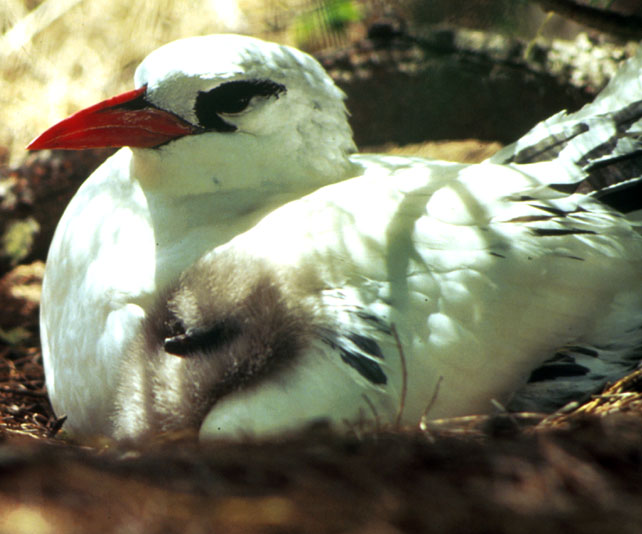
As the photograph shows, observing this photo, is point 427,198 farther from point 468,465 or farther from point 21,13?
point 21,13

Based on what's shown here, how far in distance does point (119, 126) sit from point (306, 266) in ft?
2.72

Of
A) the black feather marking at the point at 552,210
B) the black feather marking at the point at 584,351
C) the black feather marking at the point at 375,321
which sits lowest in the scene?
the black feather marking at the point at 584,351

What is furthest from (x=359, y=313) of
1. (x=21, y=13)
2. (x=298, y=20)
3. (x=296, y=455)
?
(x=21, y=13)

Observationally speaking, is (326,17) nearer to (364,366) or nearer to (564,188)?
(564,188)

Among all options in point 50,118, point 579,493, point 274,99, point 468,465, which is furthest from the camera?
point 50,118

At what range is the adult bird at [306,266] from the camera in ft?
6.79

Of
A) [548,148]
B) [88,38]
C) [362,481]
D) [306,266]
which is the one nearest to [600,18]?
[548,148]

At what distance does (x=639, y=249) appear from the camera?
2225 mm

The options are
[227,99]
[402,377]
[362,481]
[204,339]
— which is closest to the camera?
[362,481]

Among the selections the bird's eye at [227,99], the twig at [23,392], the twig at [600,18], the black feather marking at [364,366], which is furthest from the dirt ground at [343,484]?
the twig at [600,18]

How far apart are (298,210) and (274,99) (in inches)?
17.6

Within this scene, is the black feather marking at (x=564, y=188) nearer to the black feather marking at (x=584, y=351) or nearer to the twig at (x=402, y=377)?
the black feather marking at (x=584, y=351)

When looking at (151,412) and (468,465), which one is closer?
(468,465)

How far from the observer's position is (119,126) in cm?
246
